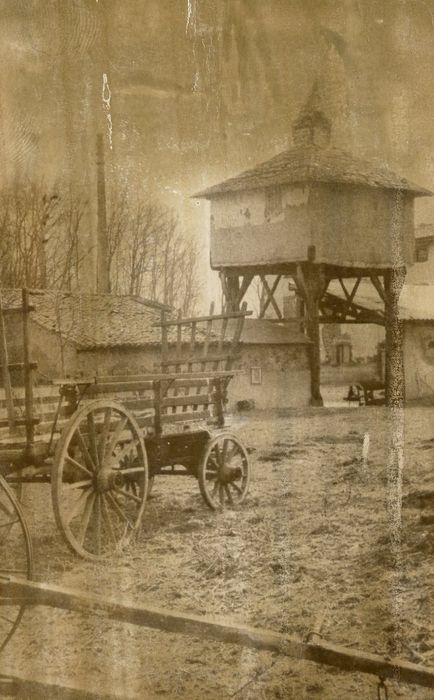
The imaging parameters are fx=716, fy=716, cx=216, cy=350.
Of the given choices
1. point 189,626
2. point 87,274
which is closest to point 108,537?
point 189,626

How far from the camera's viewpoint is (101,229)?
39.1ft

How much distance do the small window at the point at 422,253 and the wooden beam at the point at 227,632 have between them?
29372 millimetres

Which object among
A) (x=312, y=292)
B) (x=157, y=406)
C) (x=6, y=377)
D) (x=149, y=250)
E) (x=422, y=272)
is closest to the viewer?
(x=6, y=377)

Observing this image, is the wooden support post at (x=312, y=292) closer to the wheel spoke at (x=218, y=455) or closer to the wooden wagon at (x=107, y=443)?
the wooden wagon at (x=107, y=443)

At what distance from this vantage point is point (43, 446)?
5.51 m

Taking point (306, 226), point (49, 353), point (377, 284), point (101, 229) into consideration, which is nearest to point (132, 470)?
point (101, 229)

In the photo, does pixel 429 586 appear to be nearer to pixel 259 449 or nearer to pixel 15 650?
pixel 15 650

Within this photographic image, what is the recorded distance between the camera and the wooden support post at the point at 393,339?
20.3 meters

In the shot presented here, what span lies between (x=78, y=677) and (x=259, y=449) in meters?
7.94

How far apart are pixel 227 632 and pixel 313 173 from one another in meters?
16.1

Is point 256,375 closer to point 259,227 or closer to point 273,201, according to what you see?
point 259,227

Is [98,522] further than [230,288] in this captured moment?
No

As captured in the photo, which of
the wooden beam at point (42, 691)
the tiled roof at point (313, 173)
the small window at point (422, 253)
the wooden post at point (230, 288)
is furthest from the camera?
the small window at point (422, 253)

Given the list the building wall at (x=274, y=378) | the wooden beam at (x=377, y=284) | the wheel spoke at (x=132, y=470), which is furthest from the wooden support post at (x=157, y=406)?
the wooden beam at (x=377, y=284)
